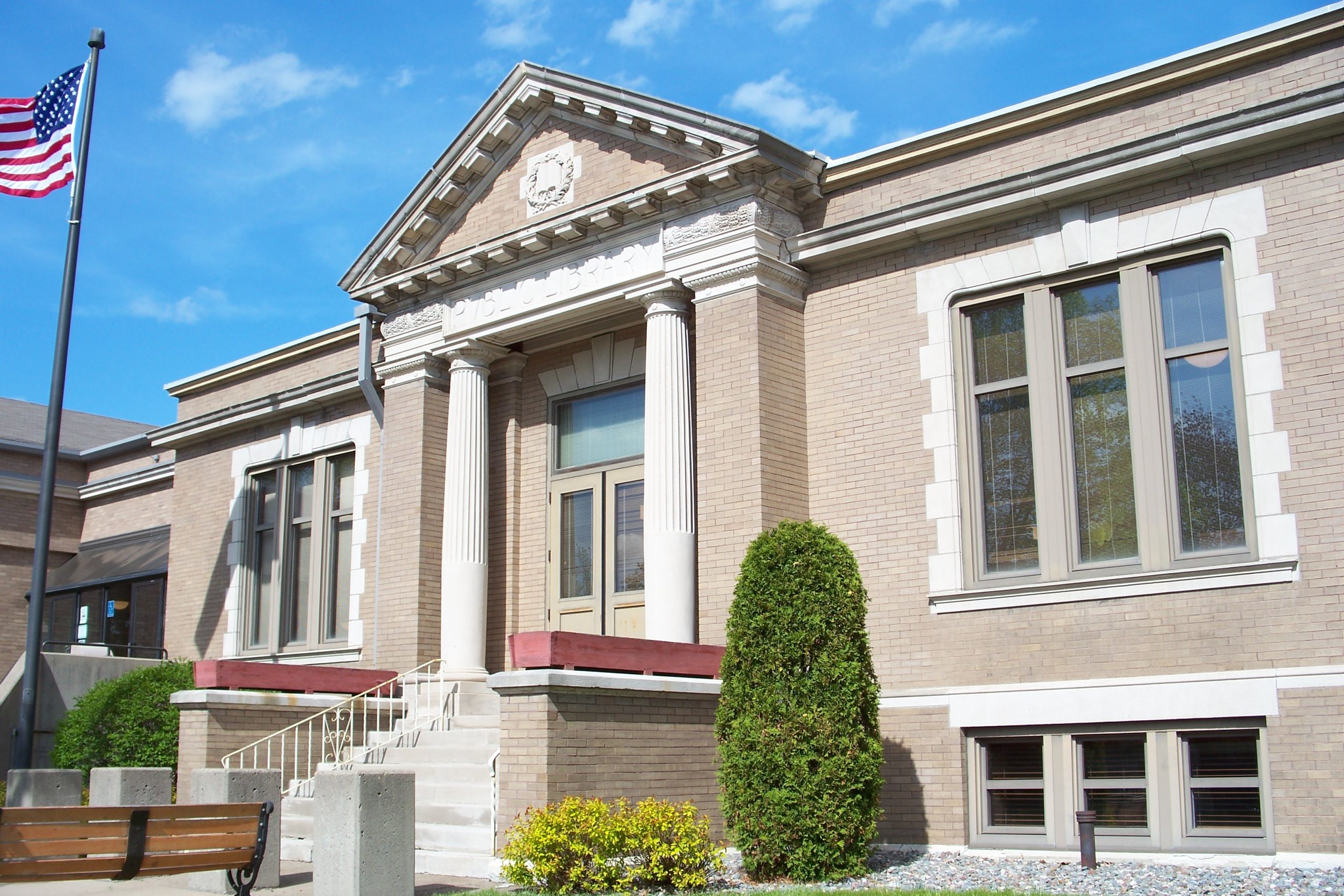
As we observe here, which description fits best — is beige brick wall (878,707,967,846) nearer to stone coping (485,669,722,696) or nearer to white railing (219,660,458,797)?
stone coping (485,669,722,696)

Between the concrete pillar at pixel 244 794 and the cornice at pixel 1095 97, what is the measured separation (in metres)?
8.43

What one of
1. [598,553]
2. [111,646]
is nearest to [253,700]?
[598,553]

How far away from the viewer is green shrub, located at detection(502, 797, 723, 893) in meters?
9.79

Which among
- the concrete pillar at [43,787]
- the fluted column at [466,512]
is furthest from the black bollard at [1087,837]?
the concrete pillar at [43,787]

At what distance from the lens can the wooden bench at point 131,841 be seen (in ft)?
25.9

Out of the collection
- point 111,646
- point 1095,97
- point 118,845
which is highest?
point 1095,97

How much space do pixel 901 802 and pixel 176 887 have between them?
255 inches

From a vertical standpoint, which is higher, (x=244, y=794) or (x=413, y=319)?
(x=413, y=319)

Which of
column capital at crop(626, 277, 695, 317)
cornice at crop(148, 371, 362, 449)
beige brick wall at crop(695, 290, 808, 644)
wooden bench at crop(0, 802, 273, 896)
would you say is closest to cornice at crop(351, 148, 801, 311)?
column capital at crop(626, 277, 695, 317)

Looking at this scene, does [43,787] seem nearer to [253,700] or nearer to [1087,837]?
[253,700]

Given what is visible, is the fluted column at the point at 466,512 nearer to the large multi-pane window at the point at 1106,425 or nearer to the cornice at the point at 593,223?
the cornice at the point at 593,223

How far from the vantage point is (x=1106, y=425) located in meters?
12.4

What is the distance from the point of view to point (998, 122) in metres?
13.4

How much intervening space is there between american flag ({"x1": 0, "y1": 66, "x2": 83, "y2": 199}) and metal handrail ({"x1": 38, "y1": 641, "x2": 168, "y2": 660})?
725 centimetres
